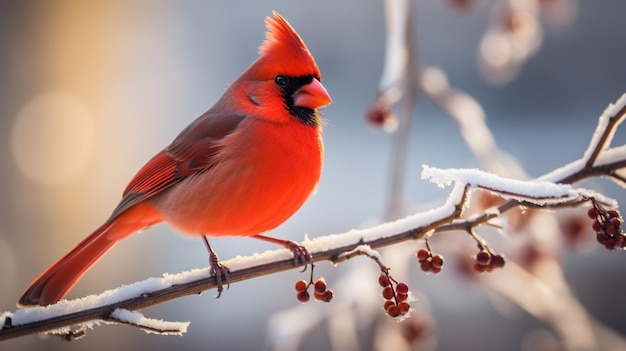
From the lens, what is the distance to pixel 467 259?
1675mm

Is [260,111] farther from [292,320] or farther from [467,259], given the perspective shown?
[467,259]

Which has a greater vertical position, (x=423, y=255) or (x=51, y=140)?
(x=51, y=140)

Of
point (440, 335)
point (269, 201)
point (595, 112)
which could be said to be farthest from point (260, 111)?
point (595, 112)

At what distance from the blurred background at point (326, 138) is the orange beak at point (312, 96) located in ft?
5.88

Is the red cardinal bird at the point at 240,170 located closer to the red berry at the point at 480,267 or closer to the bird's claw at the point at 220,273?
the bird's claw at the point at 220,273

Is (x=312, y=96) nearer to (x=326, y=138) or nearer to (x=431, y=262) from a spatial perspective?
(x=431, y=262)

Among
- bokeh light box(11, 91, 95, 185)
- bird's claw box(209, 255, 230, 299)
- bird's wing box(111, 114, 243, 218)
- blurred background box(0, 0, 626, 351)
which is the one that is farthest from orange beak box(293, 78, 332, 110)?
bokeh light box(11, 91, 95, 185)

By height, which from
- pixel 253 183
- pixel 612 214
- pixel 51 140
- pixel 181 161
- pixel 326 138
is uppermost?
pixel 326 138

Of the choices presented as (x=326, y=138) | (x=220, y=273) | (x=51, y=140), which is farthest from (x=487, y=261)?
(x=51, y=140)

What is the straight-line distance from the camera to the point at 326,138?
3.45 m

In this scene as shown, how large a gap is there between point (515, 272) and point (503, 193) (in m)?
0.92

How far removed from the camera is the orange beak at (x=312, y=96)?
1.25 metres

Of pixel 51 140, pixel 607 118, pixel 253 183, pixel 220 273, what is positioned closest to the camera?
pixel 607 118

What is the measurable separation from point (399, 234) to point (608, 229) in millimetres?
268
